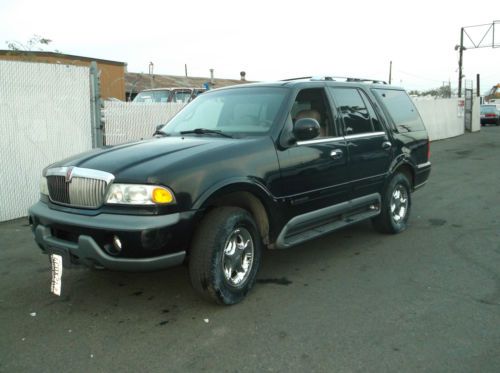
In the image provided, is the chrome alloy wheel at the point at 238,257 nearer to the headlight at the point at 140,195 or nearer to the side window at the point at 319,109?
the headlight at the point at 140,195

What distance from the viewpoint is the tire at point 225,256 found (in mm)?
3598

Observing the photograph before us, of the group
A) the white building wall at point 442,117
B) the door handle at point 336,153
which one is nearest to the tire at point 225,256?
the door handle at point 336,153

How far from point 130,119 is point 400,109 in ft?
16.1

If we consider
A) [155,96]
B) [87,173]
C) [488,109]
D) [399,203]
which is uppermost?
[488,109]

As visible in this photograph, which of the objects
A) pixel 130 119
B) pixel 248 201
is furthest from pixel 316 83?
pixel 130 119

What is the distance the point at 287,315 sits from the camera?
3.72 meters

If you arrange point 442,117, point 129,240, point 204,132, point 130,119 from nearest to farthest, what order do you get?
point 129,240 < point 204,132 < point 130,119 < point 442,117

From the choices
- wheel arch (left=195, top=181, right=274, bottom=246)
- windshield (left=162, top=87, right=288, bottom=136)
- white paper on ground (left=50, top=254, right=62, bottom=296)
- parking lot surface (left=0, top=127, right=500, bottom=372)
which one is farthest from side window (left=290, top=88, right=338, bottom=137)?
white paper on ground (left=50, top=254, right=62, bottom=296)

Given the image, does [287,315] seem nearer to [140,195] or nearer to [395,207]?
[140,195]

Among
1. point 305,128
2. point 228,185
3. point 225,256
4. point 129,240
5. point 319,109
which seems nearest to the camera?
point 129,240

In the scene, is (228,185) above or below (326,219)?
above

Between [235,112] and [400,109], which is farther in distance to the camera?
[400,109]

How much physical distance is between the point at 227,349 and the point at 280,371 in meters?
0.44

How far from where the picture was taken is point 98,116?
7801mm
